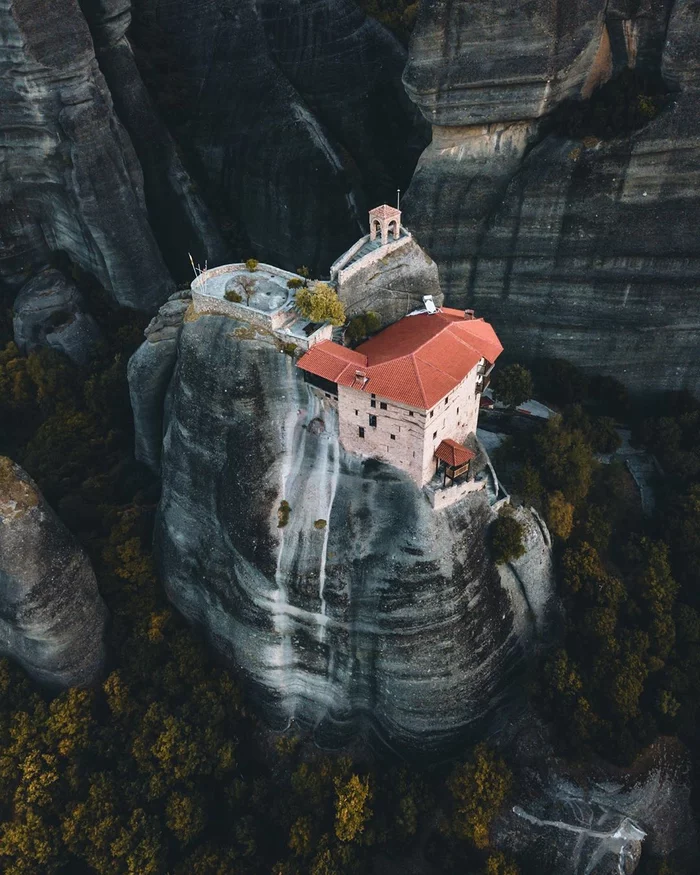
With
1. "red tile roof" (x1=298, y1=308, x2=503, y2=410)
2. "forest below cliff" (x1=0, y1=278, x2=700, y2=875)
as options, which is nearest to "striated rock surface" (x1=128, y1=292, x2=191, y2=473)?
"forest below cliff" (x1=0, y1=278, x2=700, y2=875)

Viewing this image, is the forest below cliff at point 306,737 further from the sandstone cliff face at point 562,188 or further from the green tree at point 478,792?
the sandstone cliff face at point 562,188

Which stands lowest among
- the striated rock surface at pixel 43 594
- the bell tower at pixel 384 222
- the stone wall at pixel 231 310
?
the striated rock surface at pixel 43 594

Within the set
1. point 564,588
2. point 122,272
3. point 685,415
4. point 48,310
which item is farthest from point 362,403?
point 48,310

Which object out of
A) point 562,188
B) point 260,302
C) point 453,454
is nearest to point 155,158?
point 260,302

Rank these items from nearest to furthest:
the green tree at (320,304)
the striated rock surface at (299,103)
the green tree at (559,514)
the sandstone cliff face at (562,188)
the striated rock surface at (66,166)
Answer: the green tree at (320,304) → the green tree at (559,514) → the sandstone cliff face at (562,188) → the striated rock surface at (66,166) → the striated rock surface at (299,103)

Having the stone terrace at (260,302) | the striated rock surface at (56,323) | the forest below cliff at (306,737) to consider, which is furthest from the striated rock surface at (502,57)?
the striated rock surface at (56,323)

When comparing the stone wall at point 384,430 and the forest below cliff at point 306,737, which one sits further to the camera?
the forest below cliff at point 306,737

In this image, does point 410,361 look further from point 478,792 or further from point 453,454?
point 478,792
